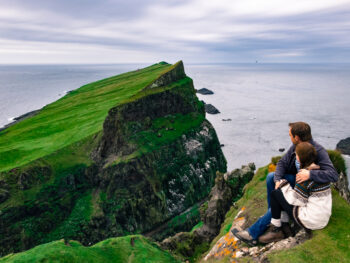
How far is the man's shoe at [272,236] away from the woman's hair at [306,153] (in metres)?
3.23

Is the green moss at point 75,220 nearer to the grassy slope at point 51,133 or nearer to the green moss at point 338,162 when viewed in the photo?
the grassy slope at point 51,133

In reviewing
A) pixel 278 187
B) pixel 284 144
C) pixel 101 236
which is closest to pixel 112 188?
pixel 101 236

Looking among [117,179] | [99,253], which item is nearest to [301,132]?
[99,253]

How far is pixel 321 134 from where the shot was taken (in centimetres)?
9206

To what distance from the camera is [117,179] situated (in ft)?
146

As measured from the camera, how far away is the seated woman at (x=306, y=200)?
772 centimetres

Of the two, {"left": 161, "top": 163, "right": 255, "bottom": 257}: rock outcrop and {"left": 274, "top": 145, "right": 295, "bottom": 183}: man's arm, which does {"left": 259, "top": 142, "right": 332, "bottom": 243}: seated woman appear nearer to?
{"left": 274, "top": 145, "right": 295, "bottom": 183}: man's arm

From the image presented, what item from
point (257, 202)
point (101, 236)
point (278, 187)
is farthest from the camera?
point (101, 236)

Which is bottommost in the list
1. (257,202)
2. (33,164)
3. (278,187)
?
(33,164)

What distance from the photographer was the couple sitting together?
765cm

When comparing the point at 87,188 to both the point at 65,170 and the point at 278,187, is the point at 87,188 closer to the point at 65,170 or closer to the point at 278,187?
the point at 65,170

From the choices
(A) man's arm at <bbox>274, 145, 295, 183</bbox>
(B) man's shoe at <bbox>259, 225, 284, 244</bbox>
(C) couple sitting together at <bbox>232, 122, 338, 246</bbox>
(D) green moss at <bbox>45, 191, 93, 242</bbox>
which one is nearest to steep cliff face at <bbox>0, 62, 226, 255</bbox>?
(D) green moss at <bbox>45, 191, 93, 242</bbox>

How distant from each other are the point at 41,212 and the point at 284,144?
3229 inches

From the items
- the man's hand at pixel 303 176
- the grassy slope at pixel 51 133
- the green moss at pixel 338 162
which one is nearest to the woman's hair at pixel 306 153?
the man's hand at pixel 303 176
